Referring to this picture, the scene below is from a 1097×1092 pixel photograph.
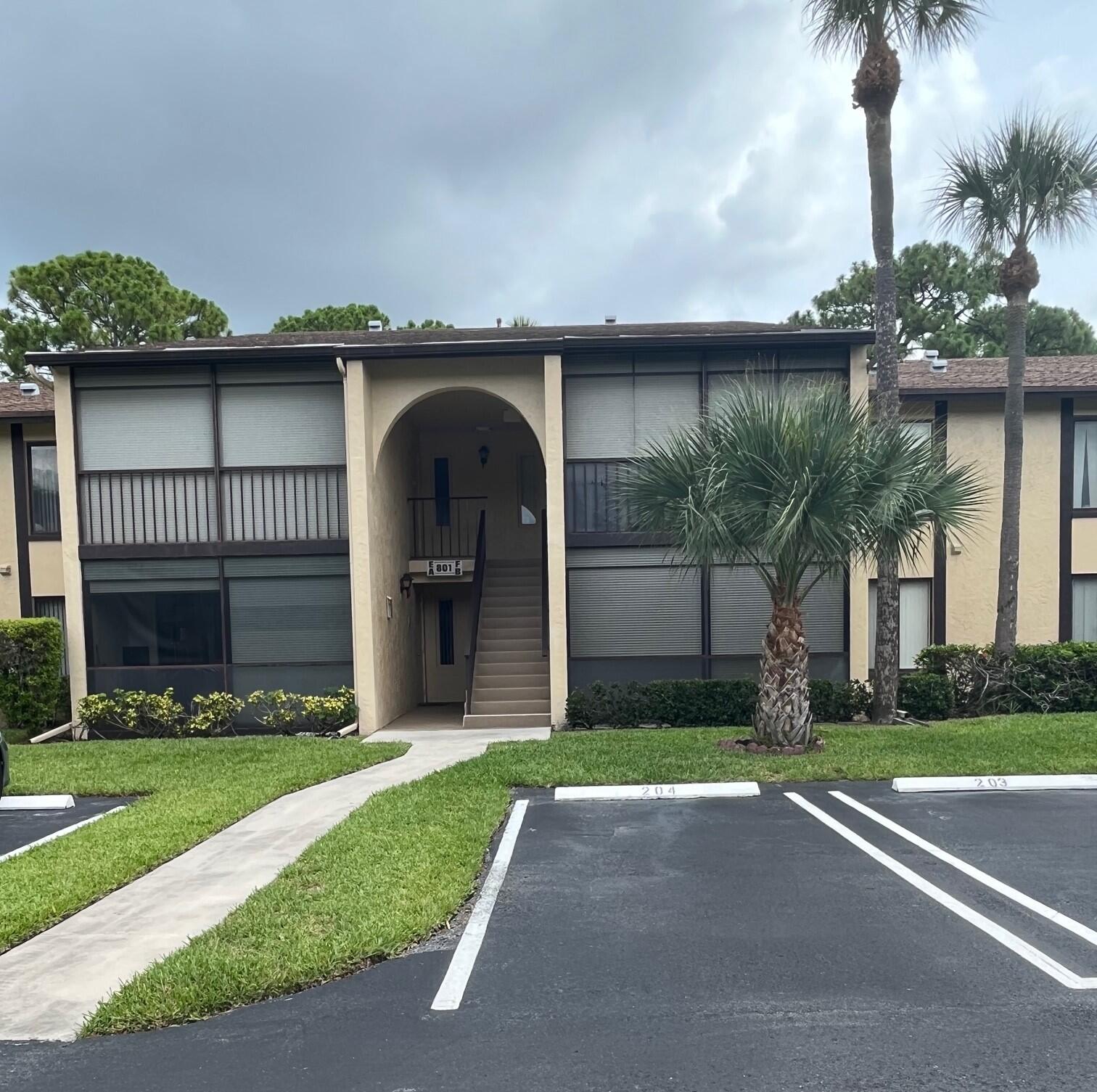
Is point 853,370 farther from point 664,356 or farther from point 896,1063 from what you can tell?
point 896,1063

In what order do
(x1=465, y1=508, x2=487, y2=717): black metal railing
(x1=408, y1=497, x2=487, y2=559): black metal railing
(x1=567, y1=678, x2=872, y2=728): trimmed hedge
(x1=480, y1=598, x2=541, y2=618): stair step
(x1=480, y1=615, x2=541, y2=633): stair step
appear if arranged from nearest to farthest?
(x1=567, y1=678, x2=872, y2=728): trimmed hedge < (x1=465, y1=508, x2=487, y2=717): black metal railing < (x1=480, y1=615, x2=541, y2=633): stair step < (x1=480, y1=598, x2=541, y2=618): stair step < (x1=408, y1=497, x2=487, y2=559): black metal railing

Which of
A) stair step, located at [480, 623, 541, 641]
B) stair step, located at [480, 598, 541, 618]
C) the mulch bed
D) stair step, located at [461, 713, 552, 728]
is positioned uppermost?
stair step, located at [480, 598, 541, 618]

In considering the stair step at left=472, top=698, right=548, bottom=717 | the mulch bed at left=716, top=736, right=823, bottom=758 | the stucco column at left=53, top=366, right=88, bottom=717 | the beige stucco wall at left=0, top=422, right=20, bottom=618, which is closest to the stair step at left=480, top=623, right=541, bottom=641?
the stair step at left=472, top=698, right=548, bottom=717

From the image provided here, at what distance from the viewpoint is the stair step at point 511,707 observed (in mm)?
12242

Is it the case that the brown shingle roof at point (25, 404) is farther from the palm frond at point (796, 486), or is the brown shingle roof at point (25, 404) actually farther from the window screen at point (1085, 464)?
the window screen at point (1085, 464)

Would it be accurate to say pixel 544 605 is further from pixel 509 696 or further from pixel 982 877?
pixel 982 877

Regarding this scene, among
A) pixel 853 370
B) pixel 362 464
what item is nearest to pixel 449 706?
pixel 362 464

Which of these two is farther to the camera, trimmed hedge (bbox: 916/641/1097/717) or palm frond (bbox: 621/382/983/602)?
trimmed hedge (bbox: 916/641/1097/717)

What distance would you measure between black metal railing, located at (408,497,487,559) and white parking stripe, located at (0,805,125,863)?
8469 mm

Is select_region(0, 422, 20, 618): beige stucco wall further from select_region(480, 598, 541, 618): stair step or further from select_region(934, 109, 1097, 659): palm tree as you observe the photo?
select_region(934, 109, 1097, 659): palm tree

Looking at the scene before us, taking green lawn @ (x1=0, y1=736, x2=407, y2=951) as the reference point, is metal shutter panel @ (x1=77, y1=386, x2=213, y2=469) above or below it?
above

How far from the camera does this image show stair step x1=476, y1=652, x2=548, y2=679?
12898 mm

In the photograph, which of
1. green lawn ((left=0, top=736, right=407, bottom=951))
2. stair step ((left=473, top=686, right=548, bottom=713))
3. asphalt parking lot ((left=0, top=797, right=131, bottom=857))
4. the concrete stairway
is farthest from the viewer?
stair step ((left=473, top=686, right=548, bottom=713))

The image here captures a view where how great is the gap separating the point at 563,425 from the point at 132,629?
7311mm
